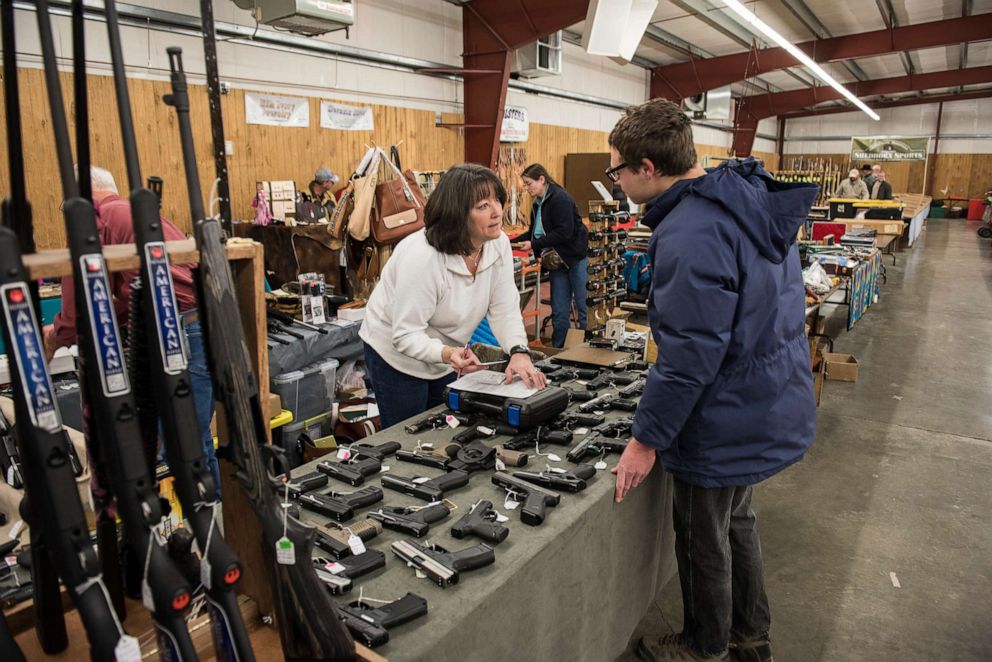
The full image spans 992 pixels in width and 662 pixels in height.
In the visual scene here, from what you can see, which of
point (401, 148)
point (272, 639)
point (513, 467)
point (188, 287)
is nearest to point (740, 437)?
point (513, 467)

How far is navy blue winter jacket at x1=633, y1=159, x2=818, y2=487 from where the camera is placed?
1.60 meters

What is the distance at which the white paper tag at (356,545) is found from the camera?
4.93 ft

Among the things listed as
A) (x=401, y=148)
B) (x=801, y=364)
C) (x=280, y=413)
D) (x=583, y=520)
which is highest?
(x=401, y=148)

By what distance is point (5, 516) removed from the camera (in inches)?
68.1

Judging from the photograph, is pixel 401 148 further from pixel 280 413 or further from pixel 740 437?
pixel 740 437

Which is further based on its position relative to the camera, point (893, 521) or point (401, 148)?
point (401, 148)

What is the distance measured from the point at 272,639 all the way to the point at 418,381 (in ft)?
4.21

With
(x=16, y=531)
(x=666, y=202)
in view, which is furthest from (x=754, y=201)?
(x=16, y=531)

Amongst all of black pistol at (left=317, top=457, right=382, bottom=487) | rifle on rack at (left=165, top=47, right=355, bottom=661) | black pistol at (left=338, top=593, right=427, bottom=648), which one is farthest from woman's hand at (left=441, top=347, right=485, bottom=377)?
rifle on rack at (left=165, top=47, right=355, bottom=661)

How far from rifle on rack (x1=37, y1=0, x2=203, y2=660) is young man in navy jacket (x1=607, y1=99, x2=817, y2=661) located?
1.15 m

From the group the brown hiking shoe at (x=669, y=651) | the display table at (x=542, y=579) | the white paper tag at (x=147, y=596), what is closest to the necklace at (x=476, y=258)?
the display table at (x=542, y=579)

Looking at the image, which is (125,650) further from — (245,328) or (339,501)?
(339,501)

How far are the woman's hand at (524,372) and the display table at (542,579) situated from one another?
0.29 meters

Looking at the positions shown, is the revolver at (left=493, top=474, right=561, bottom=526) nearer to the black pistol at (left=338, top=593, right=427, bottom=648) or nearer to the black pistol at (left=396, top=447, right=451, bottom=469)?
the black pistol at (left=396, top=447, right=451, bottom=469)
